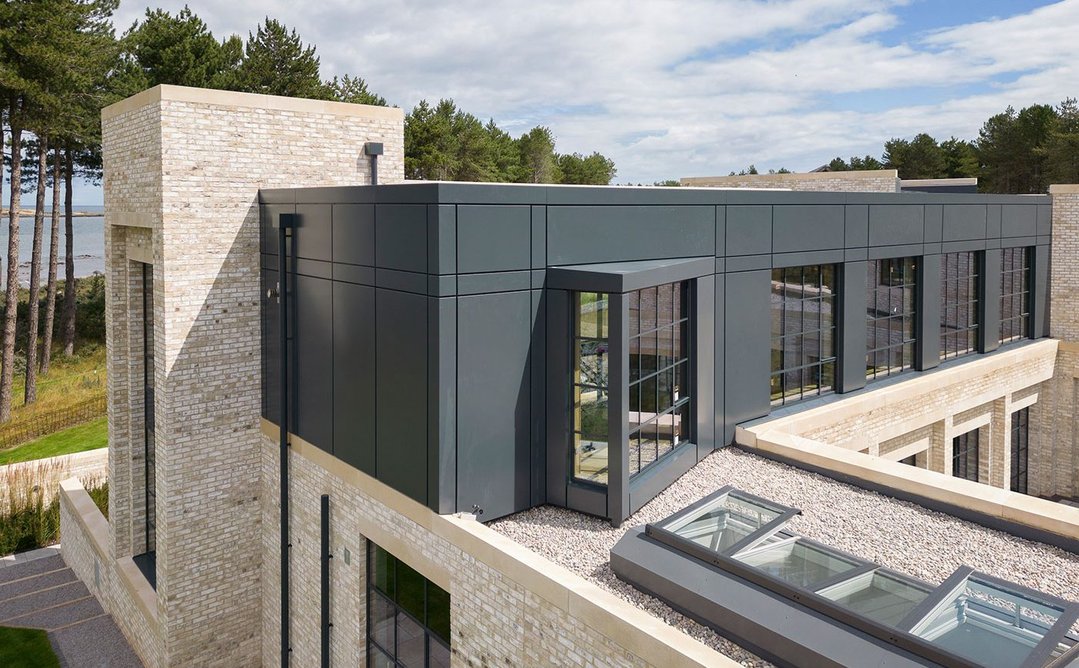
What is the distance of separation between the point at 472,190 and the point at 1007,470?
1820 cm

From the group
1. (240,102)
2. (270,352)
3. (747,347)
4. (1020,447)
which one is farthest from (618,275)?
(1020,447)

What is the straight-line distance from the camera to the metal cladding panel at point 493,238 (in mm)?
9852

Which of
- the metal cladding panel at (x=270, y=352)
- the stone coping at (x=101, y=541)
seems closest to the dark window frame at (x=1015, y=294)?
the metal cladding panel at (x=270, y=352)

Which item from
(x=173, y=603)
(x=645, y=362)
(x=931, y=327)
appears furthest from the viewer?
(x=931, y=327)

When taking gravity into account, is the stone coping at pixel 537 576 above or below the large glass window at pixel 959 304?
below

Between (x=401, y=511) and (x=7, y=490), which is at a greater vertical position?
(x=401, y=511)

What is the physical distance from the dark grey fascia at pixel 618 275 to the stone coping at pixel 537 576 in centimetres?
334

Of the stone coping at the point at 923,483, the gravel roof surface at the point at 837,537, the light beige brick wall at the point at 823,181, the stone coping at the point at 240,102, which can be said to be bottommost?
the gravel roof surface at the point at 837,537

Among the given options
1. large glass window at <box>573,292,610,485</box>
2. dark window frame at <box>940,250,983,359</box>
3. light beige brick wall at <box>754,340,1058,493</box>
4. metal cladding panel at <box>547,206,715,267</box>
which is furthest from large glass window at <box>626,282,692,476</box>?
dark window frame at <box>940,250,983,359</box>

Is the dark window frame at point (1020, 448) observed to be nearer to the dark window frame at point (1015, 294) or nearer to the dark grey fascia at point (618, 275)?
the dark window frame at point (1015, 294)

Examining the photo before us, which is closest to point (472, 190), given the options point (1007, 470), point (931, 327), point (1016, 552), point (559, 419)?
point (559, 419)

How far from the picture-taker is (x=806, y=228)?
15406 millimetres

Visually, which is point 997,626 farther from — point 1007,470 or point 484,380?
point 1007,470

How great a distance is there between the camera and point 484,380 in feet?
33.6
